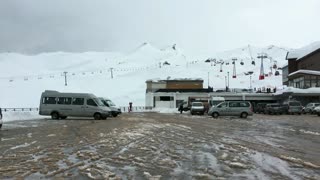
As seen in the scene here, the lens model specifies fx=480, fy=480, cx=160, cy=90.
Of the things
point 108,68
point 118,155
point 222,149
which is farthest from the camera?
point 108,68

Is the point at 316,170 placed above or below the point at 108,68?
below

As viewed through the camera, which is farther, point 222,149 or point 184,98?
point 184,98

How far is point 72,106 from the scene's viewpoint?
126 ft

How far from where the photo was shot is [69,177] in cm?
927

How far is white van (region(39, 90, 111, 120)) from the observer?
38.1 metres

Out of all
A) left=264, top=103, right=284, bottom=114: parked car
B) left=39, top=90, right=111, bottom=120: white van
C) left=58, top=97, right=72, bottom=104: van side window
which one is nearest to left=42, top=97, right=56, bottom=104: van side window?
left=39, top=90, right=111, bottom=120: white van

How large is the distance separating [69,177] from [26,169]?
1.57 meters

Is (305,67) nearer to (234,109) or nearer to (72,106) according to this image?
(234,109)

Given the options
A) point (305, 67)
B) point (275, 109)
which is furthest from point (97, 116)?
point (305, 67)

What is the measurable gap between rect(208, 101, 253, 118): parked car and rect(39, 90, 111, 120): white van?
1062 centimetres

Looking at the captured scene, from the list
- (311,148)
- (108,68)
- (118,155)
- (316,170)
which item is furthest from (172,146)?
(108,68)

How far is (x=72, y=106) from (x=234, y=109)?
1450 cm

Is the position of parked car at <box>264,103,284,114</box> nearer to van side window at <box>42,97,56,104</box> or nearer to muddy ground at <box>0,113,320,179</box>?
van side window at <box>42,97,56,104</box>

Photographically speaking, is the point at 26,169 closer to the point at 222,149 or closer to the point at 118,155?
the point at 118,155
